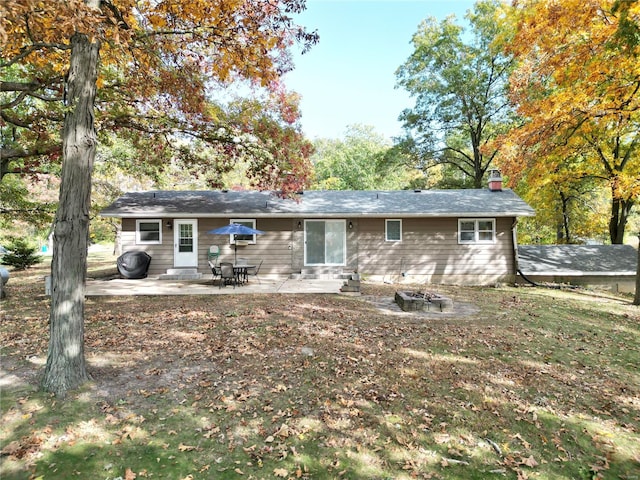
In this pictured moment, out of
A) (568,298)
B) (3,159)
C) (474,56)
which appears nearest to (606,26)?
(568,298)

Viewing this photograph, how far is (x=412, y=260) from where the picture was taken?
13.4 m

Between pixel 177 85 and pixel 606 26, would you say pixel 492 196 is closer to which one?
pixel 606 26

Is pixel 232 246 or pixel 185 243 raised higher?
pixel 185 243

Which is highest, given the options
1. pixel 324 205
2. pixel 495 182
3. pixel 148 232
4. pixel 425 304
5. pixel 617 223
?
pixel 495 182

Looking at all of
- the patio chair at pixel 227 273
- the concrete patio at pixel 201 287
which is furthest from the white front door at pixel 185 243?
the patio chair at pixel 227 273

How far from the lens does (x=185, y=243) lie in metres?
13.4

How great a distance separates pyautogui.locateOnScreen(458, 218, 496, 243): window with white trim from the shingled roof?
0.57 m

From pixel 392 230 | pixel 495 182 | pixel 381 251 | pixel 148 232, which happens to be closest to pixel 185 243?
pixel 148 232

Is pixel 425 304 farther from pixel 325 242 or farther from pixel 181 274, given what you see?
pixel 181 274

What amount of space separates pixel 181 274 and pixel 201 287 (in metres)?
2.72

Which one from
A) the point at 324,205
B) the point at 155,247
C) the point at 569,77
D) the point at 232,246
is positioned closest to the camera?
the point at 569,77

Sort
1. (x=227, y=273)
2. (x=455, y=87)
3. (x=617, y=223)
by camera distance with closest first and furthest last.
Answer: (x=227, y=273), (x=617, y=223), (x=455, y=87)

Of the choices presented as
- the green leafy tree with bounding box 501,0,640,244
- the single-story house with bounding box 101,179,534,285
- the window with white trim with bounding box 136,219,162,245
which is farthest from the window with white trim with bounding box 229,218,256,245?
the green leafy tree with bounding box 501,0,640,244

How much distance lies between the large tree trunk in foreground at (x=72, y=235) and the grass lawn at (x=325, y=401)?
1.09ft
